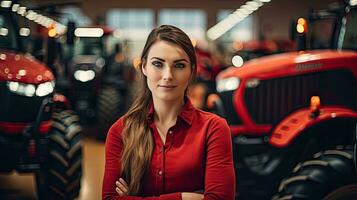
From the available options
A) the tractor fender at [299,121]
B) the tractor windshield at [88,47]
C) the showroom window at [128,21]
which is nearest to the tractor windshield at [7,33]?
the tractor fender at [299,121]

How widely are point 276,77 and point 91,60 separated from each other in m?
4.46

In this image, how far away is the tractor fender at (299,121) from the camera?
4.26 metres

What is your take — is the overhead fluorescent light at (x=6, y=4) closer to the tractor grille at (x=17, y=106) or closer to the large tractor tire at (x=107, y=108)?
the tractor grille at (x=17, y=106)

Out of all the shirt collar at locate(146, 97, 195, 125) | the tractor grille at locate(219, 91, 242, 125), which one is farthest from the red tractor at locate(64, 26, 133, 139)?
the shirt collar at locate(146, 97, 195, 125)

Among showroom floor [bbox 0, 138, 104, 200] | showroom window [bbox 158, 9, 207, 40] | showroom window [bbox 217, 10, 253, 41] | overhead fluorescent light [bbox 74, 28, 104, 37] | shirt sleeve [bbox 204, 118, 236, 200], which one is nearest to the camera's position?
shirt sleeve [bbox 204, 118, 236, 200]

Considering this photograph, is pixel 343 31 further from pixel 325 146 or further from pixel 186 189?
pixel 186 189

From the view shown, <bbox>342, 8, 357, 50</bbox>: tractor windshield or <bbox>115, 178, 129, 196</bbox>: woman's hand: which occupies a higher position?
<bbox>342, 8, 357, 50</bbox>: tractor windshield

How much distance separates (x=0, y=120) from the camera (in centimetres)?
422

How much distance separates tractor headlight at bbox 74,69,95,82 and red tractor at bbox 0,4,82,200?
344cm

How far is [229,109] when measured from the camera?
5.24 meters

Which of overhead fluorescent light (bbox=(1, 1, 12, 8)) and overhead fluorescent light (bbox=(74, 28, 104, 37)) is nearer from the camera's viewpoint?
overhead fluorescent light (bbox=(1, 1, 12, 8))

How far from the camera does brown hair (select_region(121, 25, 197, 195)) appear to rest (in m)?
2.48

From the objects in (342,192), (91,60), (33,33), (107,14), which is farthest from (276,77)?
(107,14)

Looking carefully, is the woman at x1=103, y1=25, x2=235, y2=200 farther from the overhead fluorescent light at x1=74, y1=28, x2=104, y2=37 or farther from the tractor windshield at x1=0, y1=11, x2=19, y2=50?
the overhead fluorescent light at x1=74, y1=28, x2=104, y2=37
